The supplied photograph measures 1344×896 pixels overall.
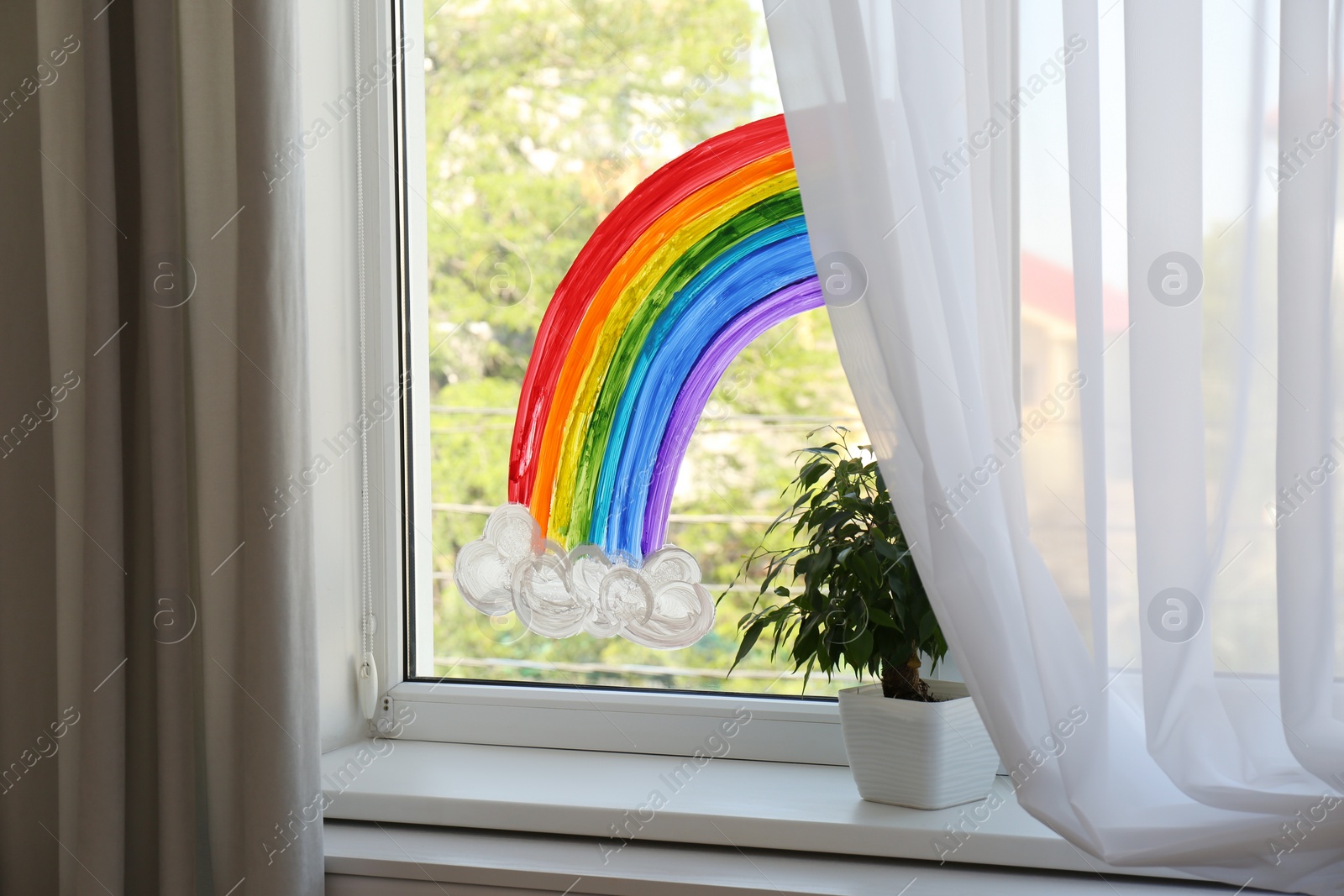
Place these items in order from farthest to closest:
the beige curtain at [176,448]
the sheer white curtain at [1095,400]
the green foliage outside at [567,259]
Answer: the green foliage outside at [567,259], the beige curtain at [176,448], the sheer white curtain at [1095,400]

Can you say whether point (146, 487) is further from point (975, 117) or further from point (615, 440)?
point (975, 117)

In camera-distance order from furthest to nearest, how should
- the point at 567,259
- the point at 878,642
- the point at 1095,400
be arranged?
the point at 567,259 < the point at 878,642 < the point at 1095,400

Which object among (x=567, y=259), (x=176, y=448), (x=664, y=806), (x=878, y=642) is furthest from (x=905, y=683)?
(x=176, y=448)

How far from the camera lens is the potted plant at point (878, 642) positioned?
3.66 ft

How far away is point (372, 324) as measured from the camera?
4.69 ft

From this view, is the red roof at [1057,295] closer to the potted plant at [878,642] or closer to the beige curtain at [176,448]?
the potted plant at [878,642]

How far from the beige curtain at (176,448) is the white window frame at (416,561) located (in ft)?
0.98

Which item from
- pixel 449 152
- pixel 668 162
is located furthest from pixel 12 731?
pixel 668 162

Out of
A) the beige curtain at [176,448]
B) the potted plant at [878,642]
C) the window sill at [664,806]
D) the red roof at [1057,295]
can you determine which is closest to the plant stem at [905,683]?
the potted plant at [878,642]

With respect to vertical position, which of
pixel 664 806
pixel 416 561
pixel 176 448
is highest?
pixel 176 448

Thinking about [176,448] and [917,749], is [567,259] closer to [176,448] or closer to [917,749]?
[176,448]

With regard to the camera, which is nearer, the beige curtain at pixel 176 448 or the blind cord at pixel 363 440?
the beige curtain at pixel 176 448

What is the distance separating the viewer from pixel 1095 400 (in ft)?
3.16

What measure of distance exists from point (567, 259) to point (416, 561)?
0.50 m
